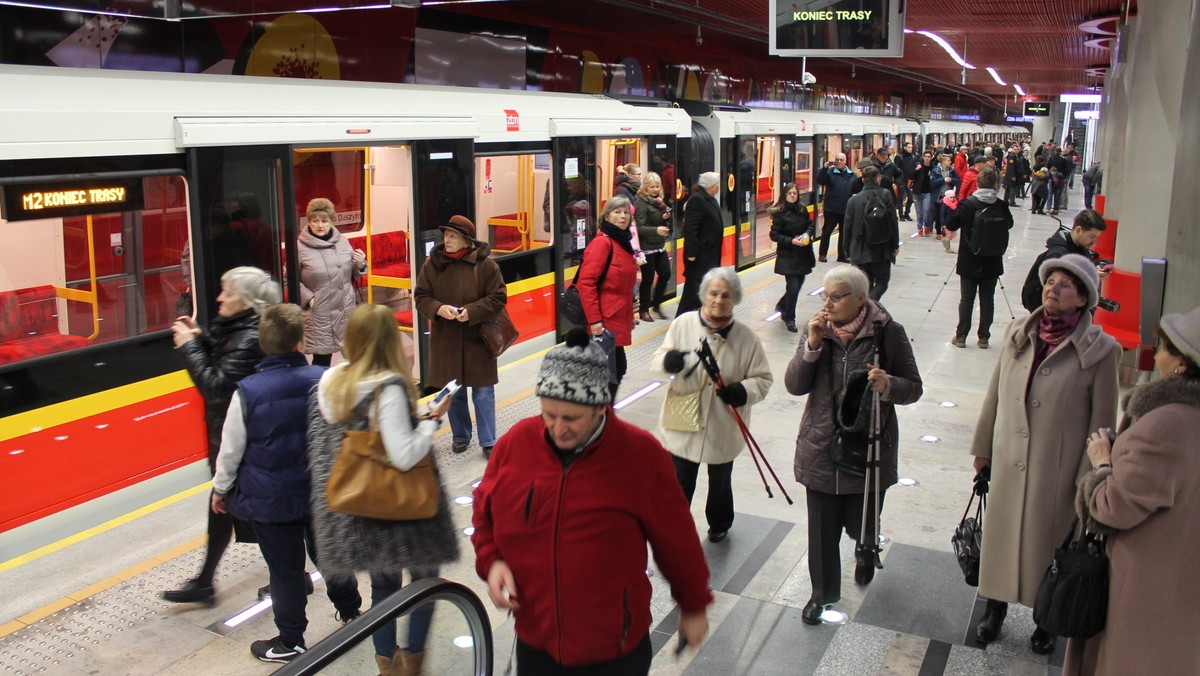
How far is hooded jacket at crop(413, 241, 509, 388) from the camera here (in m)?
6.39

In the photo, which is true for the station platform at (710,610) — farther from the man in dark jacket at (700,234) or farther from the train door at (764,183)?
the train door at (764,183)

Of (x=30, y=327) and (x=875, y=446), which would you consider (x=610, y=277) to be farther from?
(x=30, y=327)

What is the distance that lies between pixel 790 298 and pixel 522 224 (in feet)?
9.98

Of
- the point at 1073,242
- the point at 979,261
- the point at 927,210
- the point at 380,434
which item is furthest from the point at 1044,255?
the point at 927,210

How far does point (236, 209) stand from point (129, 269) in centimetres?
70

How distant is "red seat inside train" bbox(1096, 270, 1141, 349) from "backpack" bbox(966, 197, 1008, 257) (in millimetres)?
940

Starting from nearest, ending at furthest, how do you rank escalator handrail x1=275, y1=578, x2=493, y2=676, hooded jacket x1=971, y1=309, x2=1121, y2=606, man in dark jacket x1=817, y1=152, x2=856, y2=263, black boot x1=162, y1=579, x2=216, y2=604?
1. escalator handrail x1=275, y1=578, x2=493, y2=676
2. hooded jacket x1=971, y1=309, x2=1121, y2=606
3. black boot x1=162, y1=579, x2=216, y2=604
4. man in dark jacket x1=817, y1=152, x2=856, y2=263

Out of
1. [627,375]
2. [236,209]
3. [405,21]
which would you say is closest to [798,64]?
[405,21]

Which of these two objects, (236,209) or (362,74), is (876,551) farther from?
(362,74)

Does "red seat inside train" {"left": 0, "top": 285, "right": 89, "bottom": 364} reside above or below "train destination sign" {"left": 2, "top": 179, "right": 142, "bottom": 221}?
below

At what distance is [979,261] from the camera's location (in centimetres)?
966

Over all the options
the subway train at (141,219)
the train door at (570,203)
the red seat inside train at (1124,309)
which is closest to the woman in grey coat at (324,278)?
the subway train at (141,219)

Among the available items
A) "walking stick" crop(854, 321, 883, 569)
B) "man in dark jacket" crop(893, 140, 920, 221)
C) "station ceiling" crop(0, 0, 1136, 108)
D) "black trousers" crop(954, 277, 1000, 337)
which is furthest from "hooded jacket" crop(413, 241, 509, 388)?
"man in dark jacket" crop(893, 140, 920, 221)

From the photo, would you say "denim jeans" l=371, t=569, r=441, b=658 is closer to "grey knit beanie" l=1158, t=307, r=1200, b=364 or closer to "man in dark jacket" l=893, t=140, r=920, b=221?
"grey knit beanie" l=1158, t=307, r=1200, b=364
